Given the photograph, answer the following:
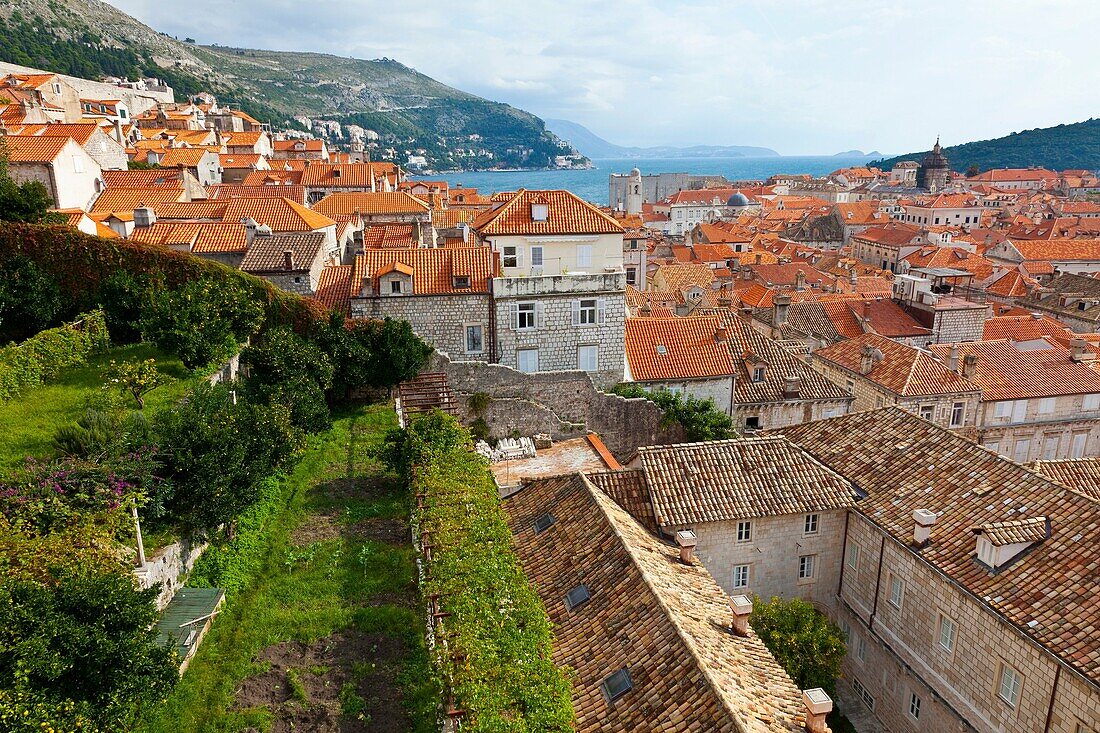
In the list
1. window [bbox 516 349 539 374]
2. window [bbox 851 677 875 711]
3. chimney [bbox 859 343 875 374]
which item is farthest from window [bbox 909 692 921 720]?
chimney [bbox 859 343 875 374]

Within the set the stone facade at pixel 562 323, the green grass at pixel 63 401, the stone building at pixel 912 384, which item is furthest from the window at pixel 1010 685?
the green grass at pixel 63 401

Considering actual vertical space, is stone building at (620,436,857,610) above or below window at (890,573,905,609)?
above

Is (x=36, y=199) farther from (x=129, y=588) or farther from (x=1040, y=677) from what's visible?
(x=1040, y=677)

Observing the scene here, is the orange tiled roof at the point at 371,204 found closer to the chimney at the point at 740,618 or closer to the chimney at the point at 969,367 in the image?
the chimney at the point at 969,367

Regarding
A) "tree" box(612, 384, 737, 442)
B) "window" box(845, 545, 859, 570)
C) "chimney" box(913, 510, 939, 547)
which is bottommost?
"window" box(845, 545, 859, 570)

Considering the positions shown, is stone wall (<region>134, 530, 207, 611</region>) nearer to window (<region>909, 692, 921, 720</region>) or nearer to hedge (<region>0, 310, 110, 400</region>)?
hedge (<region>0, 310, 110, 400</region>)

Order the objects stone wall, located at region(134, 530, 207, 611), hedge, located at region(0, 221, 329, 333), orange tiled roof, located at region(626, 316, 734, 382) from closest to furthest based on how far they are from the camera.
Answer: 1. stone wall, located at region(134, 530, 207, 611)
2. hedge, located at region(0, 221, 329, 333)
3. orange tiled roof, located at region(626, 316, 734, 382)

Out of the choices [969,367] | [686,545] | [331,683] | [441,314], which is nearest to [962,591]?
[686,545]

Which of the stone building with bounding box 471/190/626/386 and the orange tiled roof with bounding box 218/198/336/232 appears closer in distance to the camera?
the stone building with bounding box 471/190/626/386
